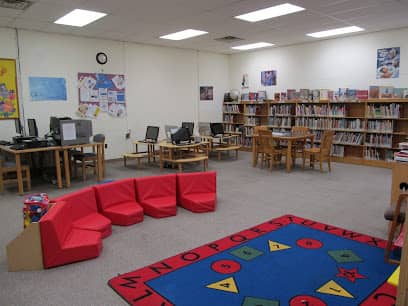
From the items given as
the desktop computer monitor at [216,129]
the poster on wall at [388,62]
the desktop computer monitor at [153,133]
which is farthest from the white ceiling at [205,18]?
the desktop computer monitor at [216,129]

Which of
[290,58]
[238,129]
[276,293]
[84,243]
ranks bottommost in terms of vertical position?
[276,293]

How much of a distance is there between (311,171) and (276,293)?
5003 millimetres

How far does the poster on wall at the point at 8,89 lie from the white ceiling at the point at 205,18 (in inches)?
31.3

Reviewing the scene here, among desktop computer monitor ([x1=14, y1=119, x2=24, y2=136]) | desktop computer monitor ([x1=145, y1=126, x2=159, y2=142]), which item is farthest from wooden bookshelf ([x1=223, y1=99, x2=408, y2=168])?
desktop computer monitor ([x1=14, y1=119, x2=24, y2=136])

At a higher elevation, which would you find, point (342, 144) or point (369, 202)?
point (342, 144)

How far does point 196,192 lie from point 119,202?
111 centimetres

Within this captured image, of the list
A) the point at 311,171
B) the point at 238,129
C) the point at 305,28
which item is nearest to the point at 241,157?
the point at 238,129

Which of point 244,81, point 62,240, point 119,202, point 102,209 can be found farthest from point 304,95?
point 62,240

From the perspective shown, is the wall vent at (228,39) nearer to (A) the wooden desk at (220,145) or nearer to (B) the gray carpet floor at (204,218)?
(A) the wooden desk at (220,145)

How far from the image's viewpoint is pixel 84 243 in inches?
123

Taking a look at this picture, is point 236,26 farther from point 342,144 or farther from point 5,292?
point 5,292

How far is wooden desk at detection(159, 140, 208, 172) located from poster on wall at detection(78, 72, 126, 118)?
5.62ft

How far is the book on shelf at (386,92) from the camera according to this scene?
23.7 ft

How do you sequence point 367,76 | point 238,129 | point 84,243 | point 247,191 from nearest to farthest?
point 84,243 → point 247,191 → point 367,76 → point 238,129
